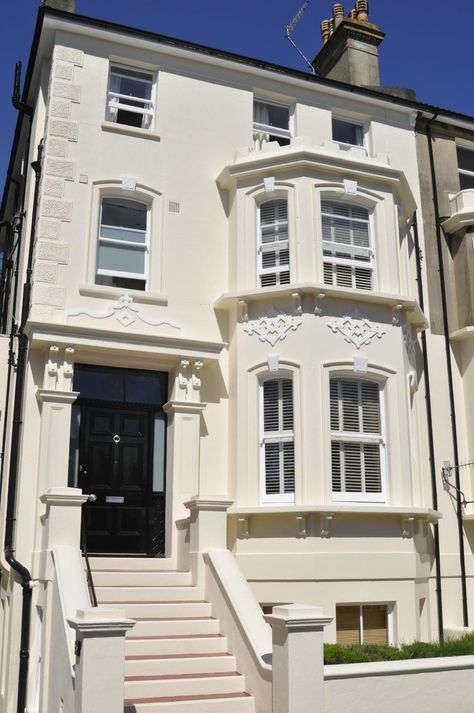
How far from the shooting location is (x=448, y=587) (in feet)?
47.4

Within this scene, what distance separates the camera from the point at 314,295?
13352 millimetres

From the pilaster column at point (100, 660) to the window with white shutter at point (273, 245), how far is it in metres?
7.72

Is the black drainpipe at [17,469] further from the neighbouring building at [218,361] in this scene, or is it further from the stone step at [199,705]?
the stone step at [199,705]

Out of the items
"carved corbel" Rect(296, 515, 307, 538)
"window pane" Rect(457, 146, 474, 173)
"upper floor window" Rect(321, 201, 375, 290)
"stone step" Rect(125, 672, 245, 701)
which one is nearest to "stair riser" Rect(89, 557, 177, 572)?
"carved corbel" Rect(296, 515, 307, 538)

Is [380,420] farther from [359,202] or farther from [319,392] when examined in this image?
[359,202]

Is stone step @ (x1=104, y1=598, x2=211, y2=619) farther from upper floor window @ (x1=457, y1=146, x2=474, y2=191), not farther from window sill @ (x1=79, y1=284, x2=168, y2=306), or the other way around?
upper floor window @ (x1=457, y1=146, x2=474, y2=191)

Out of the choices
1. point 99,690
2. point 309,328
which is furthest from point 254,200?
point 99,690

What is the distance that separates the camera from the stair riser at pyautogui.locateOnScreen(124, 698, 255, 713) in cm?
829

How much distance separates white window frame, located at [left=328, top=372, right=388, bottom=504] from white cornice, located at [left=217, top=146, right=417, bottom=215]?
3986mm

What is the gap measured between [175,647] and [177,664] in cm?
36

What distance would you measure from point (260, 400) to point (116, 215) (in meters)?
4.43

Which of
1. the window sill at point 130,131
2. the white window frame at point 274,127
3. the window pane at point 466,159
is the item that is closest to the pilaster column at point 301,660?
the window sill at point 130,131

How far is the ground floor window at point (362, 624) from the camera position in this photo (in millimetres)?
12255

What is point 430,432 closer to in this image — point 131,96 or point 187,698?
point 187,698
